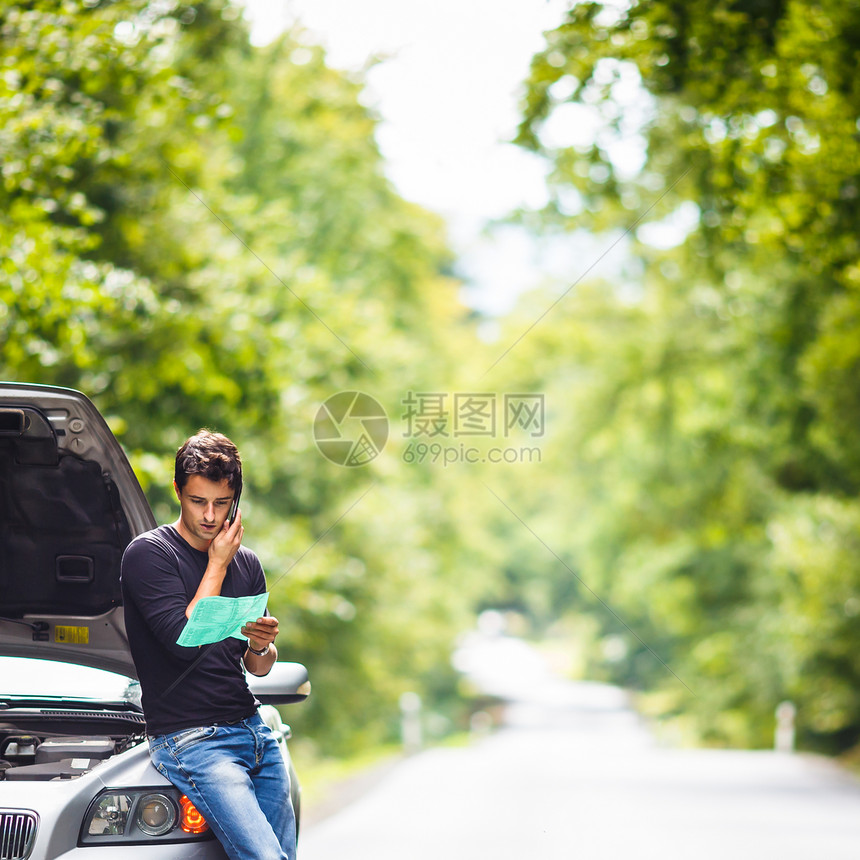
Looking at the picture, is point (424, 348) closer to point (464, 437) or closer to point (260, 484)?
point (464, 437)

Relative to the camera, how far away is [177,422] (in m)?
11.2

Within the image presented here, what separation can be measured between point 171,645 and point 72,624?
143 cm

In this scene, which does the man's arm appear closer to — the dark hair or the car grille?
the dark hair

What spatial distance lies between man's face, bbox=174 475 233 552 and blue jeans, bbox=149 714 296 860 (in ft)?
1.87

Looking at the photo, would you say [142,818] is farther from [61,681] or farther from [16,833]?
[61,681]

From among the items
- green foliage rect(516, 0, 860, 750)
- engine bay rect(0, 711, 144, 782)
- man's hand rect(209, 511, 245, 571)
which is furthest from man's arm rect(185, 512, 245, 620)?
green foliage rect(516, 0, 860, 750)

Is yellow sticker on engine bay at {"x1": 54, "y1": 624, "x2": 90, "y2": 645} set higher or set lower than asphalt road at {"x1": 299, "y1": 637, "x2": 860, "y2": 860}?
higher

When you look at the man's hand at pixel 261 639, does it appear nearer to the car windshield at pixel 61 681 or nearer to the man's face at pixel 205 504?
the man's face at pixel 205 504

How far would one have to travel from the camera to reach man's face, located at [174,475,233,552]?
3.45 metres

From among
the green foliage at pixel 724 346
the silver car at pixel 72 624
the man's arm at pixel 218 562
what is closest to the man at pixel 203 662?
the man's arm at pixel 218 562

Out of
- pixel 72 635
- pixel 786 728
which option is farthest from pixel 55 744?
pixel 786 728

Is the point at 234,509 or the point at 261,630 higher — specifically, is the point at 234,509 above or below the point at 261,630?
above

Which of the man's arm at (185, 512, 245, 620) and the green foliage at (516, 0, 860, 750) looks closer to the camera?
the man's arm at (185, 512, 245, 620)

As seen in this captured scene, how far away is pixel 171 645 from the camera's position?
3.32 metres
